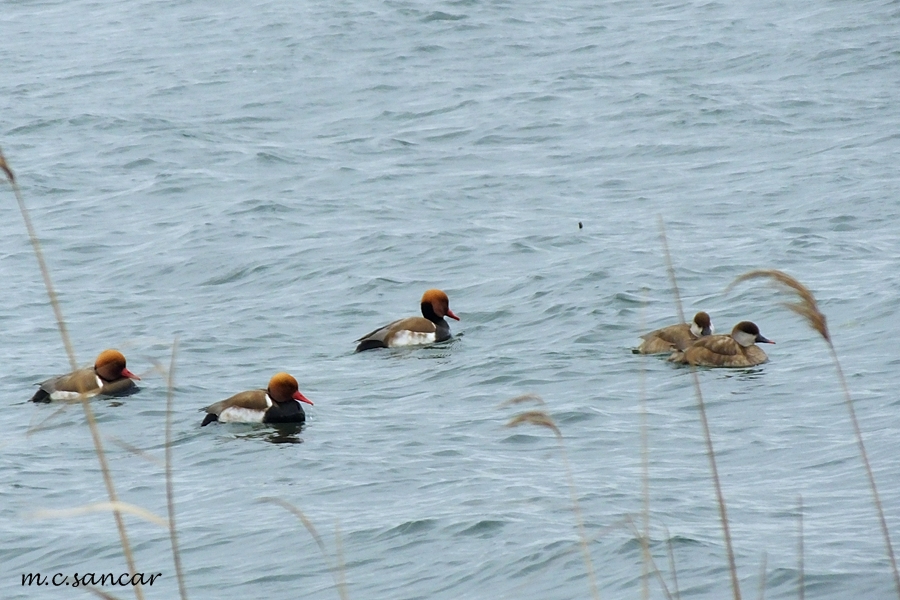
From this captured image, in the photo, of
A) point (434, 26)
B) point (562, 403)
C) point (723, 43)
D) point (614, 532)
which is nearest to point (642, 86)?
point (723, 43)

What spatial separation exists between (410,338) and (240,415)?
2.56 metres

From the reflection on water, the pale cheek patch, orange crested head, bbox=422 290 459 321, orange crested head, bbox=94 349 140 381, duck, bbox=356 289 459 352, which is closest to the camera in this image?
the reflection on water

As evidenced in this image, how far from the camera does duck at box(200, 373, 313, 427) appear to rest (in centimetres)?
1018

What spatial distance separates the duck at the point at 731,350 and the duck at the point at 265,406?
121 inches

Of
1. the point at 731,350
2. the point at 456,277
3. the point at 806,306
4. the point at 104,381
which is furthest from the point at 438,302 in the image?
the point at 806,306

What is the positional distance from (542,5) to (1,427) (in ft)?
68.9

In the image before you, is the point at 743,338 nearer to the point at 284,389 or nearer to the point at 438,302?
the point at 438,302

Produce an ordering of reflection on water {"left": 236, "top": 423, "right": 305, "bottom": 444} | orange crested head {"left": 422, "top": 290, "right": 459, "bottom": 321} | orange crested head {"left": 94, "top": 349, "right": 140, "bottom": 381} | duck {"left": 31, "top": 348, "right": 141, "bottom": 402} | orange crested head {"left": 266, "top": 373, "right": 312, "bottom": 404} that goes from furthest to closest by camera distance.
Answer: orange crested head {"left": 422, "top": 290, "right": 459, "bottom": 321}
orange crested head {"left": 94, "top": 349, "right": 140, "bottom": 381}
duck {"left": 31, "top": 348, "right": 141, "bottom": 402}
orange crested head {"left": 266, "top": 373, "right": 312, "bottom": 404}
reflection on water {"left": 236, "top": 423, "right": 305, "bottom": 444}

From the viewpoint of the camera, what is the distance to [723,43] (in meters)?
25.0

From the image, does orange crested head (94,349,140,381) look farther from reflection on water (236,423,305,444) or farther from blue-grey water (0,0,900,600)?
reflection on water (236,423,305,444)

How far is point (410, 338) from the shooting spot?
12398mm

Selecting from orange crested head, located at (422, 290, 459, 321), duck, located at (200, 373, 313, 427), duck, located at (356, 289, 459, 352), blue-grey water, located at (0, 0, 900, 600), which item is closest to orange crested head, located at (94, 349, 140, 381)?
blue-grey water, located at (0, 0, 900, 600)

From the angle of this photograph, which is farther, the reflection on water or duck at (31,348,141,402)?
duck at (31,348,141,402)

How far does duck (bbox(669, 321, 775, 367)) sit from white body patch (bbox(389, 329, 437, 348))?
231cm
